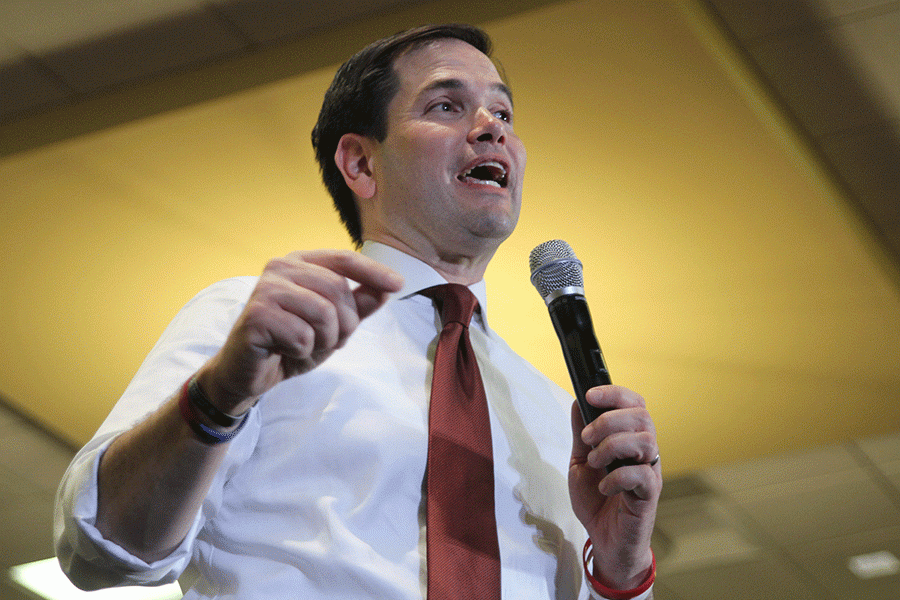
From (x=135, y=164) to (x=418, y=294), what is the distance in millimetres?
2396

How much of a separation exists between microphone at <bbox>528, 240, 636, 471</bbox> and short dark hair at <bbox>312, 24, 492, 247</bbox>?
1.93 feet

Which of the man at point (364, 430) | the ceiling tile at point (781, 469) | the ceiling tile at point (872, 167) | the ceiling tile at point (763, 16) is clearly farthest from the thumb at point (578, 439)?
the ceiling tile at point (781, 469)

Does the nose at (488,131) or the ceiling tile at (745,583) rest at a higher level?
the ceiling tile at (745,583)

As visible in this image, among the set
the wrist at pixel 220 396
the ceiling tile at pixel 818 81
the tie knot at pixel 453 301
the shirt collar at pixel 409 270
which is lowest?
the wrist at pixel 220 396

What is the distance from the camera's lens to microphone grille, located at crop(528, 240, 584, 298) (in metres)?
1.21

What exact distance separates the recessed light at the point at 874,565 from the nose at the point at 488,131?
5748 mm

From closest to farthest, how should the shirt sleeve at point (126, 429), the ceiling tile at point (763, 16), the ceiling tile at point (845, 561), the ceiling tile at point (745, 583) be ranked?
1. the shirt sleeve at point (126, 429)
2. the ceiling tile at point (763, 16)
3. the ceiling tile at point (845, 561)
4. the ceiling tile at point (745, 583)

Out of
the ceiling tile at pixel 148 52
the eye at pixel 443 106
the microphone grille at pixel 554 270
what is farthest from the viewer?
the ceiling tile at pixel 148 52

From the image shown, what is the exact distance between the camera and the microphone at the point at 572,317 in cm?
111

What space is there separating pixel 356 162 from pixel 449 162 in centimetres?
29

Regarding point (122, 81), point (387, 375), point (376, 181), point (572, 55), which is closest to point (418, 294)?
point (387, 375)

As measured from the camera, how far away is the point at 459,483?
45.0 inches

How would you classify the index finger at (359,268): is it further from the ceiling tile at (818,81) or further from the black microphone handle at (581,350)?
the ceiling tile at (818,81)

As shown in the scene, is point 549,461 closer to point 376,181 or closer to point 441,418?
point 441,418
